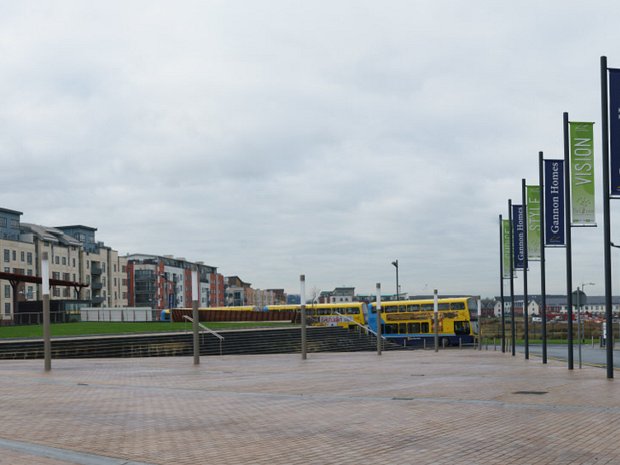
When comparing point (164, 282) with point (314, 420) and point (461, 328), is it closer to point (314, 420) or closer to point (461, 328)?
point (461, 328)

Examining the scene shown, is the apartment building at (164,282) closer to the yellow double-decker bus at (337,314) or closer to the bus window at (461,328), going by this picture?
the yellow double-decker bus at (337,314)

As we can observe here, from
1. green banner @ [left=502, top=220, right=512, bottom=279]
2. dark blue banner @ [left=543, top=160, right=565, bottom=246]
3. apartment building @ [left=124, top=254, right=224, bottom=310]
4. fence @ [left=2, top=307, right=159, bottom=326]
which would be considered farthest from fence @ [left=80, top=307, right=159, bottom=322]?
dark blue banner @ [left=543, top=160, right=565, bottom=246]

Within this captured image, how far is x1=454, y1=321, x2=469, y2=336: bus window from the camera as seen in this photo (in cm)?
5459

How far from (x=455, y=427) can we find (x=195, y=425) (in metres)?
3.68

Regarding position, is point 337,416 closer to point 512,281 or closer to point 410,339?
point 512,281

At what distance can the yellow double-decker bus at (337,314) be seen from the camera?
196ft

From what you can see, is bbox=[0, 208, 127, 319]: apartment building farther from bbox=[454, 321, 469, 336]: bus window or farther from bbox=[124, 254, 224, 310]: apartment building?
bbox=[454, 321, 469, 336]: bus window

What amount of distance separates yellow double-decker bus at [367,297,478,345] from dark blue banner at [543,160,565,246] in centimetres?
2930

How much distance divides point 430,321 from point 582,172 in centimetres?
3601

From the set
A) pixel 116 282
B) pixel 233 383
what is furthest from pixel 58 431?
A: pixel 116 282

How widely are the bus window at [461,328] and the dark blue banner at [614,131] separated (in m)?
37.7

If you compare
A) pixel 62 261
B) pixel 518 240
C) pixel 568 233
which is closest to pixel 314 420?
pixel 568 233

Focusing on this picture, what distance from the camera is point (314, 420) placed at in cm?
1110

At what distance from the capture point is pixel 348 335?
53.3 meters
